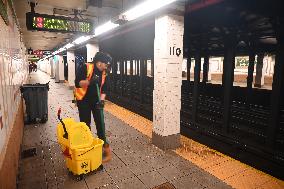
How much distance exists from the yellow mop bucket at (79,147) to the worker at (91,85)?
60 cm

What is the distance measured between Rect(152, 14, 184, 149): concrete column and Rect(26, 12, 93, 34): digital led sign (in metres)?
2.49

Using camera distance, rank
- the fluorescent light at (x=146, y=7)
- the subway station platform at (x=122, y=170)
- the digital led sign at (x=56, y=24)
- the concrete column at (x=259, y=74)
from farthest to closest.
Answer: the concrete column at (x=259, y=74)
the digital led sign at (x=56, y=24)
the fluorescent light at (x=146, y=7)
the subway station platform at (x=122, y=170)

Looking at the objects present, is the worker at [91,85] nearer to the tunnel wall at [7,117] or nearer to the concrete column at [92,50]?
the tunnel wall at [7,117]

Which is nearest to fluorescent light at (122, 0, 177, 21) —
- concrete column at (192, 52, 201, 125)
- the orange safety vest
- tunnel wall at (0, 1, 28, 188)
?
the orange safety vest

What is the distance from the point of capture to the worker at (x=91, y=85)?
3990 mm

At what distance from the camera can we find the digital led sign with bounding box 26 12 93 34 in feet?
17.9

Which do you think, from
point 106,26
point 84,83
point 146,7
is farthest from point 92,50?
point 84,83

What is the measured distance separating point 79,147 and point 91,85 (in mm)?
1298

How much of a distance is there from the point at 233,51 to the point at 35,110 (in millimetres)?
6169

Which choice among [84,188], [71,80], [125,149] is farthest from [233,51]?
[71,80]

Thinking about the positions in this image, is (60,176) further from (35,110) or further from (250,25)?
(250,25)

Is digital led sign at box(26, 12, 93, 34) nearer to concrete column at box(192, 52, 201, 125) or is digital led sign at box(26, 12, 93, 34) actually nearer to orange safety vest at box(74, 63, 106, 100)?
orange safety vest at box(74, 63, 106, 100)

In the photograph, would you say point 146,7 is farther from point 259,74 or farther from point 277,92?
point 259,74

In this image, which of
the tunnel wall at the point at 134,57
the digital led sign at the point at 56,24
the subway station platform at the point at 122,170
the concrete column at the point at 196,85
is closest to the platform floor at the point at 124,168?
the subway station platform at the point at 122,170
